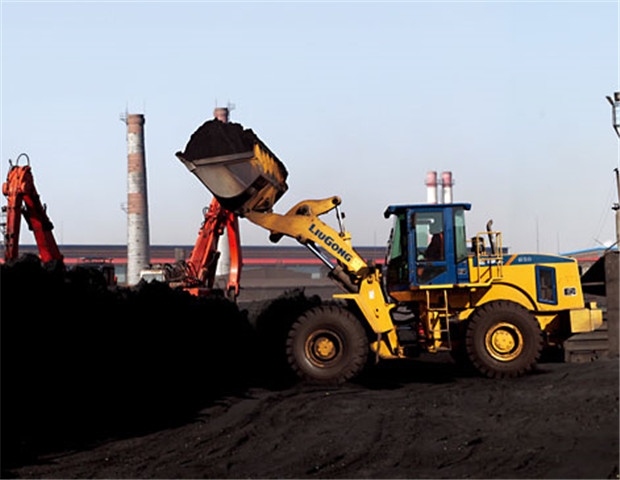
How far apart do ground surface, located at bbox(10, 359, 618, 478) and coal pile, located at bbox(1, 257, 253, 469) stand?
693 mm

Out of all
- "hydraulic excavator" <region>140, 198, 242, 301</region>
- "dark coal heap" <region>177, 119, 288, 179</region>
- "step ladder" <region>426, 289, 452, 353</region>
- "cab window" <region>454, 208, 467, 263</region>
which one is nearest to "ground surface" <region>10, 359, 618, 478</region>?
"step ladder" <region>426, 289, 452, 353</region>

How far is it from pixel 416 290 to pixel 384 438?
535cm

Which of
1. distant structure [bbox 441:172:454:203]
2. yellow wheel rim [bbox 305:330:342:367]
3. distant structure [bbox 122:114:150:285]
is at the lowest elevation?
yellow wheel rim [bbox 305:330:342:367]

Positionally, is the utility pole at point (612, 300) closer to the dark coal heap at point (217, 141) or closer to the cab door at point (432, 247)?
the cab door at point (432, 247)

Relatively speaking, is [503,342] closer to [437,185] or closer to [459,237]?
[459,237]

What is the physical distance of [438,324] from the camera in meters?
14.7

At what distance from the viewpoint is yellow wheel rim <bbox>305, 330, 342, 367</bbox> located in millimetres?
14250

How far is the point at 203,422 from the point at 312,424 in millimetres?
1445

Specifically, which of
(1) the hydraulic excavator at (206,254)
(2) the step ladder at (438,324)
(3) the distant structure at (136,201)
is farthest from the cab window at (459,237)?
(3) the distant structure at (136,201)

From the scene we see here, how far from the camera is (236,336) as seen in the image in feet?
57.8

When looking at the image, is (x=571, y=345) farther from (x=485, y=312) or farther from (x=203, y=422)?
(x=203, y=422)

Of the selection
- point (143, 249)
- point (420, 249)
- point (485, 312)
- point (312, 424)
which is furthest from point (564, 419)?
point (143, 249)

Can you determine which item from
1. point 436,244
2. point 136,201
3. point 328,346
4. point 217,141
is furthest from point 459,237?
point 136,201

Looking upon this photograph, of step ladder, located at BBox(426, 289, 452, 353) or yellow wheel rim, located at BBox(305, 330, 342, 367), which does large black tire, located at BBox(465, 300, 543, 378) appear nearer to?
step ladder, located at BBox(426, 289, 452, 353)
